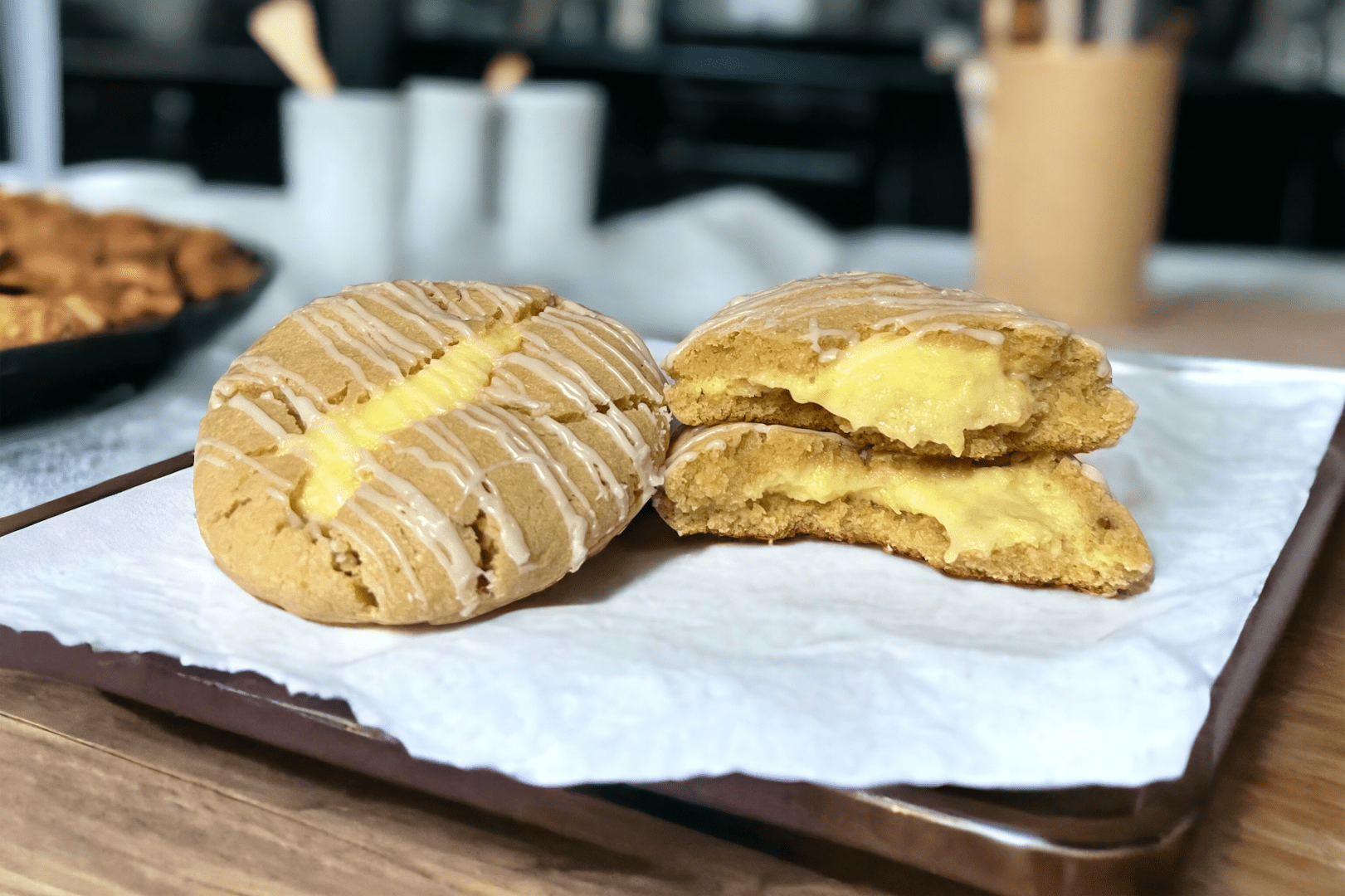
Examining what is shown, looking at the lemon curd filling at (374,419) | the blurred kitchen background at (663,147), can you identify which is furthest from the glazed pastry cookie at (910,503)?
the blurred kitchen background at (663,147)

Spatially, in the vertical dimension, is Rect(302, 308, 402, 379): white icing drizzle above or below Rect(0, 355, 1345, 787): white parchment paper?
above

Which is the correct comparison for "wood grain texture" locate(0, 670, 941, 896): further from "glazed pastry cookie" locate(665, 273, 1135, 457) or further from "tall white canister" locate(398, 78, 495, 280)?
"tall white canister" locate(398, 78, 495, 280)

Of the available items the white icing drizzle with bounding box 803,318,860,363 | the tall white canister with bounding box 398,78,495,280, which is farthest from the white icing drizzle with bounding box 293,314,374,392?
the tall white canister with bounding box 398,78,495,280

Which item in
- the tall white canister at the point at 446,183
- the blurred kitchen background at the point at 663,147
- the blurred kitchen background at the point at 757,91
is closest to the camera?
the blurred kitchen background at the point at 663,147

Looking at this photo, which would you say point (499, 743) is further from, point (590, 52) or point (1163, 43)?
point (590, 52)

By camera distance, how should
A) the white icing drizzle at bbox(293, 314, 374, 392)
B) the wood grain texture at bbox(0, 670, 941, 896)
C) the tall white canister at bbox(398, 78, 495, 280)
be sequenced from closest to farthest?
the wood grain texture at bbox(0, 670, 941, 896)
the white icing drizzle at bbox(293, 314, 374, 392)
the tall white canister at bbox(398, 78, 495, 280)

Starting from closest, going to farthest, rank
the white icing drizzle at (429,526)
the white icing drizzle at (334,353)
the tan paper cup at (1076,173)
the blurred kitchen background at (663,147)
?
1. the white icing drizzle at (429,526)
2. the white icing drizzle at (334,353)
3. the tan paper cup at (1076,173)
4. the blurred kitchen background at (663,147)

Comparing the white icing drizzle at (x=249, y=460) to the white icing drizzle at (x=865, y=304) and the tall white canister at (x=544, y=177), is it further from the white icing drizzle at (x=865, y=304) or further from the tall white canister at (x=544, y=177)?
the tall white canister at (x=544, y=177)
